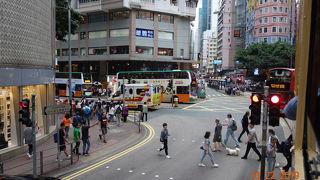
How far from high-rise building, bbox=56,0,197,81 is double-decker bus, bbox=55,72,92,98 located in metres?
9.12

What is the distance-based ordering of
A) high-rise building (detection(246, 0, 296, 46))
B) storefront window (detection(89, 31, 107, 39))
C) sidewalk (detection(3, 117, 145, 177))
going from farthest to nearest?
high-rise building (detection(246, 0, 296, 46)), storefront window (detection(89, 31, 107, 39)), sidewalk (detection(3, 117, 145, 177))

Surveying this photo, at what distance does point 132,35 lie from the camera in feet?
171

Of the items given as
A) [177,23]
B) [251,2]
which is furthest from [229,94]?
[251,2]

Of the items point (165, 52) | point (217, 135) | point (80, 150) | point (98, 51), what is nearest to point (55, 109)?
point (80, 150)

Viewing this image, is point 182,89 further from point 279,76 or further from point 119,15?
point 119,15

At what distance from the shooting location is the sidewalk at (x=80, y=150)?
11180mm

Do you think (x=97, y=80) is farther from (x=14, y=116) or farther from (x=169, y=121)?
(x=14, y=116)

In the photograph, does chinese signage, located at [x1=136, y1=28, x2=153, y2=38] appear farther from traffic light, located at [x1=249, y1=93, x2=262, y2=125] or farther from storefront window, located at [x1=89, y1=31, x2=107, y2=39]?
traffic light, located at [x1=249, y1=93, x2=262, y2=125]

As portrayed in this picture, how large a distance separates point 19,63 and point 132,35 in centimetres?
3997

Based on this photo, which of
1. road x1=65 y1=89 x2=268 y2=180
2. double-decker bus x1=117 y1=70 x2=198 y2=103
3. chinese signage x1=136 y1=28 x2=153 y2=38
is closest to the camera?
road x1=65 y1=89 x2=268 y2=180

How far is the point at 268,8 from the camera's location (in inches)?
2667

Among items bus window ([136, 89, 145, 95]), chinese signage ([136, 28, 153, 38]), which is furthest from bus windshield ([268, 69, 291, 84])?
chinese signage ([136, 28, 153, 38])

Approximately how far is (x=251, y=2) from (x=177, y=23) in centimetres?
1979

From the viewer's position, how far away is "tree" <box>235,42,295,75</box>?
2132 inches
